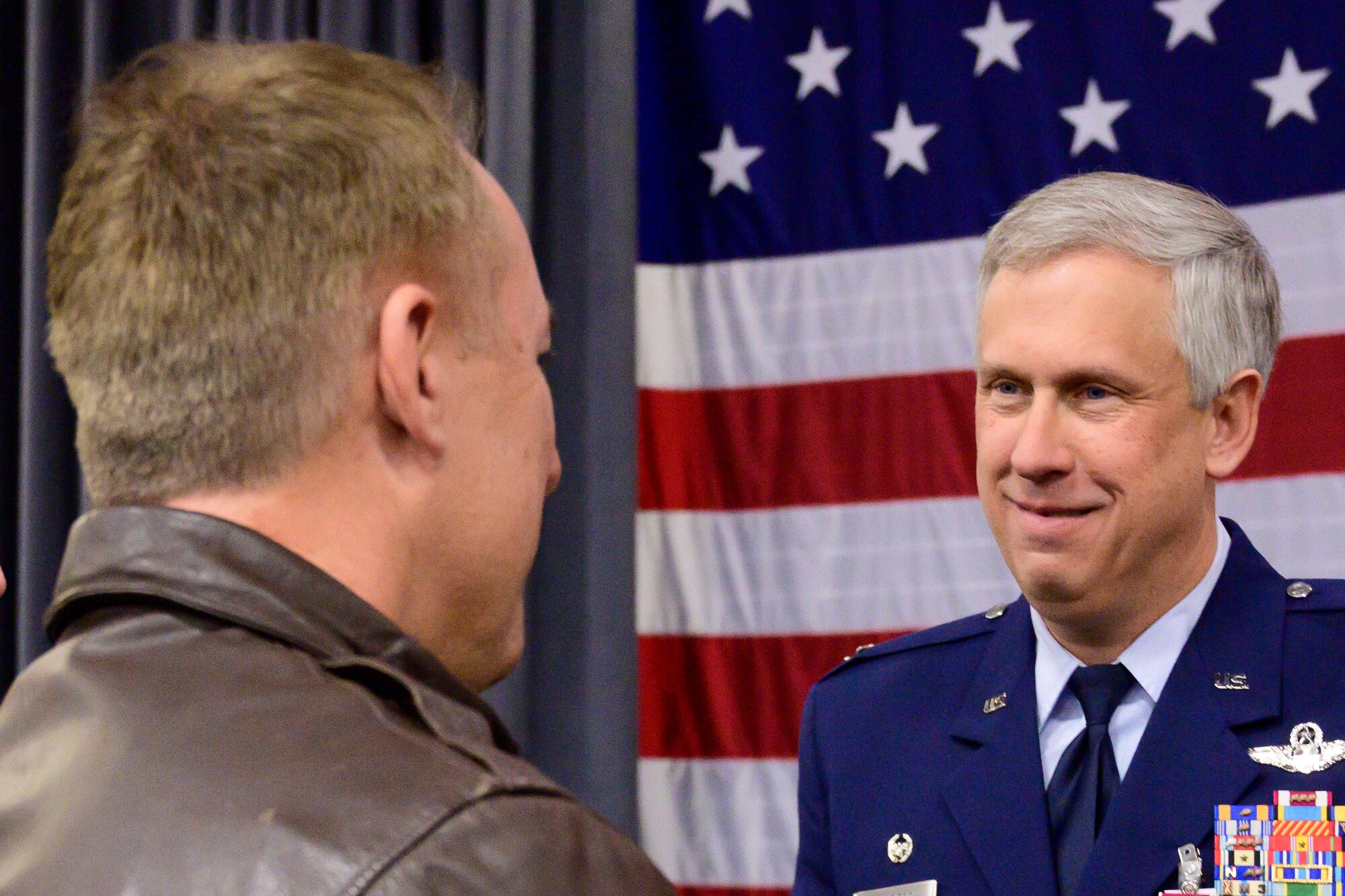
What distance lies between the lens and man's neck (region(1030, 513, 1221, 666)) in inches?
62.9

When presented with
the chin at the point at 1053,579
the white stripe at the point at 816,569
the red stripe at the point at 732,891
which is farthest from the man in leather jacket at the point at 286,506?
the red stripe at the point at 732,891

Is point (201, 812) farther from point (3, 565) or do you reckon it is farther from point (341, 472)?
point (3, 565)

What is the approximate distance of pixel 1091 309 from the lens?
161cm

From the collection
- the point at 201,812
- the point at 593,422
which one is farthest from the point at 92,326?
the point at 593,422

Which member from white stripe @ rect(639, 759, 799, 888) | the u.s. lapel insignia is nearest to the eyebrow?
the u.s. lapel insignia

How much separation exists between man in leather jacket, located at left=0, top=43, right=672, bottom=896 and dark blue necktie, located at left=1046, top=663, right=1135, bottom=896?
845 mm

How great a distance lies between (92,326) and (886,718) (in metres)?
1.16

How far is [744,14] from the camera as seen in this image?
280 cm

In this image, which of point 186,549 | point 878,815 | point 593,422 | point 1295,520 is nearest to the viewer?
point 186,549

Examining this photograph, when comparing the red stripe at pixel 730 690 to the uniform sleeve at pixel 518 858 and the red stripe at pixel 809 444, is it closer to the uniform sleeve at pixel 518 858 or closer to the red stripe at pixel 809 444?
the red stripe at pixel 809 444

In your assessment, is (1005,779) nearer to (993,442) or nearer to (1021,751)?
(1021,751)

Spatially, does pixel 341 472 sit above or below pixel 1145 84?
below

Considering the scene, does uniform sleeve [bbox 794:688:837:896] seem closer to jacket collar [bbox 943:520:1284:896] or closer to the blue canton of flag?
jacket collar [bbox 943:520:1284:896]

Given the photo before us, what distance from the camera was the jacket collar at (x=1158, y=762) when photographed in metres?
1.51
